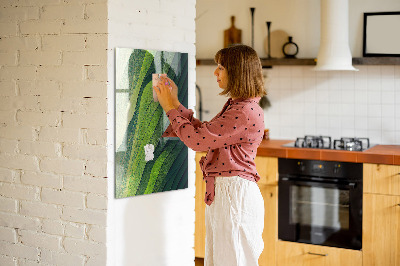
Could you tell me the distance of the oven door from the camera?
4.00 meters

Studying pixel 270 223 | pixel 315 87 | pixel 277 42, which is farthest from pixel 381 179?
pixel 277 42

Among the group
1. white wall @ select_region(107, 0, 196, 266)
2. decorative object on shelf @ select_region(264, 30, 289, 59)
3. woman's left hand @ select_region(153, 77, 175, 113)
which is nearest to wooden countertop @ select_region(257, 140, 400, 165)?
decorative object on shelf @ select_region(264, 30, 289, 59)

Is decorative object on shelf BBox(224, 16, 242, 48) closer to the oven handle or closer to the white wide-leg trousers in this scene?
the oven handle

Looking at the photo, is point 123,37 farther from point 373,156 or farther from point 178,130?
point 373,156

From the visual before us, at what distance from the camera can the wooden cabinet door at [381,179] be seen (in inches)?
151

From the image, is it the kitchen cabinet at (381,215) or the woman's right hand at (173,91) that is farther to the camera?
the kitchen cabinet at (381,215)

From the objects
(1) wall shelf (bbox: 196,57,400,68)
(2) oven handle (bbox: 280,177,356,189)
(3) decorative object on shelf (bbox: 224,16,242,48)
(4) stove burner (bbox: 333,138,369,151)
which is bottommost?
(2) oven handle (bbox: 280,177,356,189)

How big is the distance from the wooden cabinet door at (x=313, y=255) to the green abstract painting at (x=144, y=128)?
1.45m

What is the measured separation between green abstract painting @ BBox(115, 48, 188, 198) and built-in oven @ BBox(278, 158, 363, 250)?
129 centimetres

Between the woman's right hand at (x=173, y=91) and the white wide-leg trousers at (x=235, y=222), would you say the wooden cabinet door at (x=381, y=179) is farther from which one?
the woman's right hand at (x=173, y=91)

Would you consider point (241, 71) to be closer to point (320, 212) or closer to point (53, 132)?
point (53, 132)

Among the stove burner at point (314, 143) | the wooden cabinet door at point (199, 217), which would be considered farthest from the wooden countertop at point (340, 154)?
Answer: the wooden cabinet door at point (199, 217)

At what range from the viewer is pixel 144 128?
2934 millimetres

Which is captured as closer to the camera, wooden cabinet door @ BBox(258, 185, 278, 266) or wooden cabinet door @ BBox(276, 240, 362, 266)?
wooden cabinet door @ BBox(276, 240, 362, 266)
